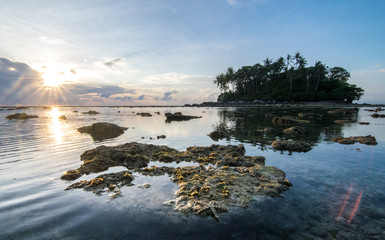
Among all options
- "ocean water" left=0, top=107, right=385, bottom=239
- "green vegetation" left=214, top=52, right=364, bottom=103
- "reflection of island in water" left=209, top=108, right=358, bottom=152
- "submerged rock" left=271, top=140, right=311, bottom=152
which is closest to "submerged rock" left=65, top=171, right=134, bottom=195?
"ocean water" left=0, top=107, right=385, bottom=239

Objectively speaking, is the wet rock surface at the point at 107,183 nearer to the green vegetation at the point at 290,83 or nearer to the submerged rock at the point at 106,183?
the submerged rock at the point at 106,183

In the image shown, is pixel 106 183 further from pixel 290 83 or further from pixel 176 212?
pixel 290 83

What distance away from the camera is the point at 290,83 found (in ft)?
419

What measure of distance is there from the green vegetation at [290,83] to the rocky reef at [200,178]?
121886 mm

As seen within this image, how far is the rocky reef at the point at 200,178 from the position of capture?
6.78m

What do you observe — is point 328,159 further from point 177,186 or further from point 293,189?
point 177,186

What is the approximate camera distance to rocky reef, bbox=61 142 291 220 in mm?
6781

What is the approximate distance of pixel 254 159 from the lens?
11852 mm

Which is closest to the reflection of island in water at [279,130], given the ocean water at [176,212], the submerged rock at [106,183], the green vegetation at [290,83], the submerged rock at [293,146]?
the submerged rock at [293,146]

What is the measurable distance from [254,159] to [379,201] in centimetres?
580

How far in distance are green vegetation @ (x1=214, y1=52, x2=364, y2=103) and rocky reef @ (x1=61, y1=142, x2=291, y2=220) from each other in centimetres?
12189

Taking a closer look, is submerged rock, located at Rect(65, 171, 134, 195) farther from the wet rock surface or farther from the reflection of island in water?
the reflection of island in water

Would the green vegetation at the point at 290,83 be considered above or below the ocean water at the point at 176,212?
above

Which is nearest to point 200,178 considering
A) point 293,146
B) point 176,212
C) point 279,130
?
point 176,212
